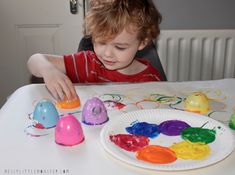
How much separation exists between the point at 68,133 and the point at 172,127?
0.69ft

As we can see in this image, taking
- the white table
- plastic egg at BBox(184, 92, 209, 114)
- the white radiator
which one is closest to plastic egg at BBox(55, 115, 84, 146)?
the white table

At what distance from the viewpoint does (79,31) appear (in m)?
1.87

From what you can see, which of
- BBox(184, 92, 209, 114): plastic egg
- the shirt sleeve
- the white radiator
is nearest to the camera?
BBox(184, 92, 209, 114): plastic egg

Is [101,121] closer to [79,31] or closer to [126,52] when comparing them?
[126,52]

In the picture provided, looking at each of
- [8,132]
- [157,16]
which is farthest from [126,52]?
[8,132]

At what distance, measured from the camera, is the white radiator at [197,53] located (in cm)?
179

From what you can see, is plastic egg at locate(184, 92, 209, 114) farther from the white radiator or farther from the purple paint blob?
the white radiator

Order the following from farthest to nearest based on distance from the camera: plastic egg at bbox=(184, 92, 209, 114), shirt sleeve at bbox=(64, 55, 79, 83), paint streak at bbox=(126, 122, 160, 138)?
shirt sleeve at bbox=(64, 55, 79, 83) → plastic egg at bbox=(184, 92, 209, 114) → paint streak at bbox=(126, 122, 160, 138)

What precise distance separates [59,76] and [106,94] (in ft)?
0.43

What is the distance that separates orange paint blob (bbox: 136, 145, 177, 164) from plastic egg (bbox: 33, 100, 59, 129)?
197mm

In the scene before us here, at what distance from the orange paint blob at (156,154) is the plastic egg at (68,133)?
12 cm

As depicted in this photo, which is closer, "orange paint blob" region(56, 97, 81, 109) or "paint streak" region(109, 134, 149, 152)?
"paint streak" region(109, 134, 149, 152)

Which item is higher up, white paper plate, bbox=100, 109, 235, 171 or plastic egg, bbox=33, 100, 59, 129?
plastic egg, bbox=33, 100, 59, 129

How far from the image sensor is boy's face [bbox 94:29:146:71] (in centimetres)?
96
